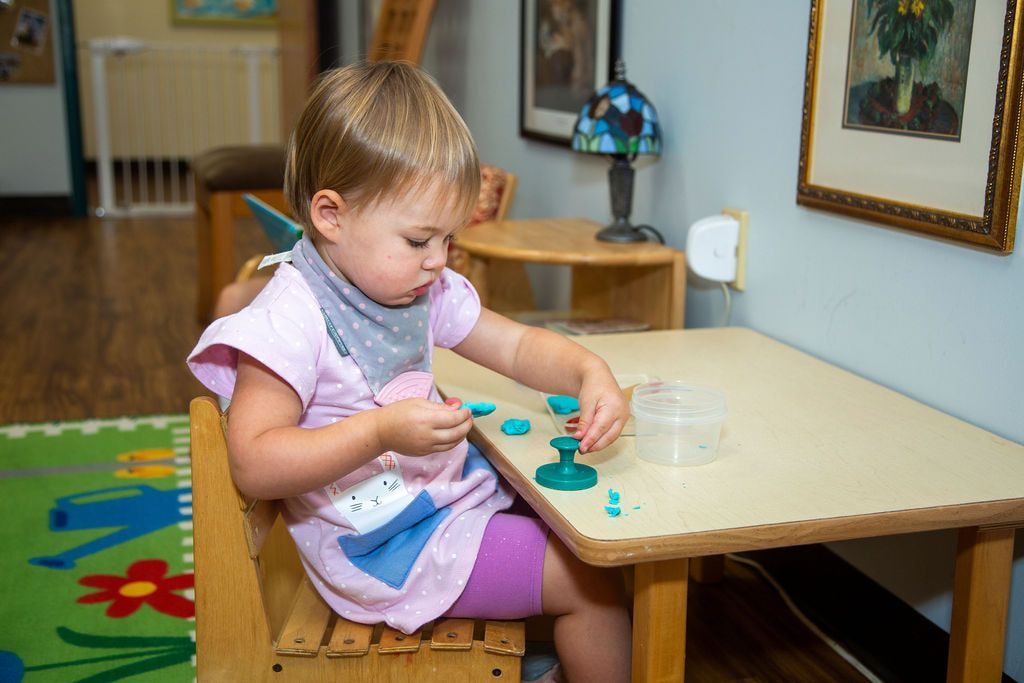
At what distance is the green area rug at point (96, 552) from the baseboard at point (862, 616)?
99cm

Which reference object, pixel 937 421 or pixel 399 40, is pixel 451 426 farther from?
pixel 399 40

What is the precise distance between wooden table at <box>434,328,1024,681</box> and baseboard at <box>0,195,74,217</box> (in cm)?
557

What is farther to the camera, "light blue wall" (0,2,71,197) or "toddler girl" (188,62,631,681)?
"light blue wall" (0,2,71,197)

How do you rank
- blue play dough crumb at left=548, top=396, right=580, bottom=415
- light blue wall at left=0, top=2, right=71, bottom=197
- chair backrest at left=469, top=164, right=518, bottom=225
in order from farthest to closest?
light blue wall at left=0, top=2, right=71, bottom=197
chair backrest at left=469, top=164, right=518, bottom=225
blue play dough crumb at left=548, top=396, right=580, bottom=415

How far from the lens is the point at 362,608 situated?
45.3 inches

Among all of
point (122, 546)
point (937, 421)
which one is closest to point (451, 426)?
point (937, 421)

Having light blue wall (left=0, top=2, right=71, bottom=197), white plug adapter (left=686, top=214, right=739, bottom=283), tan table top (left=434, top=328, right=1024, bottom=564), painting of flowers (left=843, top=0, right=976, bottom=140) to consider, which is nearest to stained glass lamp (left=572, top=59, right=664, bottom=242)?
white plug adapter (left=686, top=214, right=739, bottom=283)

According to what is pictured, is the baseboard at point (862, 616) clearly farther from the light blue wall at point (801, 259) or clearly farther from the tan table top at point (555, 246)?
the tan table top at point (555, 246)

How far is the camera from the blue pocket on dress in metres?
1.13

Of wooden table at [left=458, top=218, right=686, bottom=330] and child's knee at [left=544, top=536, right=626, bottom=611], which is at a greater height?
wooden table at [left=458, top=218, right=686, bottom=330]

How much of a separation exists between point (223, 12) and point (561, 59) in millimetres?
5879

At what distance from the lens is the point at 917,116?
4.43 feet

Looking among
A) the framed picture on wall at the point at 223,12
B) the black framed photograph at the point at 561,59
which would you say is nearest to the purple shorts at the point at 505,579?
the black framed photograph at the point at 561,59

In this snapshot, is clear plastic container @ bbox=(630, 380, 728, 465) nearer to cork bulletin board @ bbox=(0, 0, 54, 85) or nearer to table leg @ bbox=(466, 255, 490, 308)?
table leg @ bbox=(466, 255, 490, 308)
